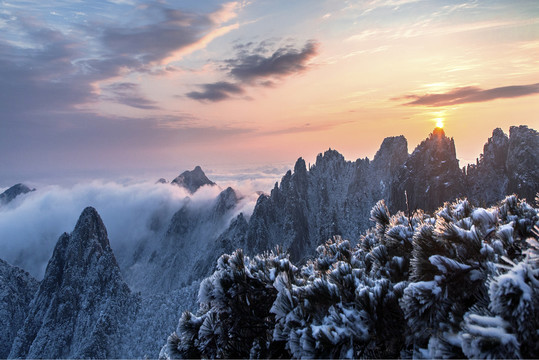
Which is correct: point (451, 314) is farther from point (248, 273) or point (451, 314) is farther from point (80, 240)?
point (80, 240)

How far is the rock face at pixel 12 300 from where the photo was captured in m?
136

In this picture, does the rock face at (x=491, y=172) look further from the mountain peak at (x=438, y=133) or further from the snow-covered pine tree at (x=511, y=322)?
the snow-covered pine tree at (x=511, y=322)

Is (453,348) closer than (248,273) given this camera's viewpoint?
Yes

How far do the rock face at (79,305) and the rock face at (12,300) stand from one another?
10120mm

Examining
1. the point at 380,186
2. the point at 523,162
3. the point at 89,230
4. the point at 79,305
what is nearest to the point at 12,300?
the point at 79,305

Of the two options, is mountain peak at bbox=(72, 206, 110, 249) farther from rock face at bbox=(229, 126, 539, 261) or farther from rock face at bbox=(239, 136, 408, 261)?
rock face at bbox=(239, 136, 408, 261)

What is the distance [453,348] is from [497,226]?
13.1 ft

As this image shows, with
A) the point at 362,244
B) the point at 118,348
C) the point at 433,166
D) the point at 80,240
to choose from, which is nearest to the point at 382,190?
the point at 433,166

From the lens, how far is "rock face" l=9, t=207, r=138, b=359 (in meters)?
119

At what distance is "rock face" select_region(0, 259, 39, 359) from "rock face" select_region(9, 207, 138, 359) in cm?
1012

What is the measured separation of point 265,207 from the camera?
18675 cm

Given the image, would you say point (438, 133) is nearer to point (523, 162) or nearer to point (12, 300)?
point (523, 162)

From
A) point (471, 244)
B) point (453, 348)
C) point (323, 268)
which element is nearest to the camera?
point (453, 348)

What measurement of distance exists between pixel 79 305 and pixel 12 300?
32613 mm
